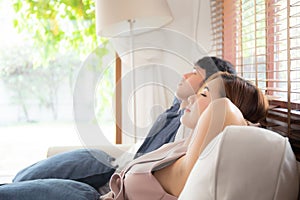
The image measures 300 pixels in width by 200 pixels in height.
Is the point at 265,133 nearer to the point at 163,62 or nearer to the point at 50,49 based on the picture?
the point at 163,62

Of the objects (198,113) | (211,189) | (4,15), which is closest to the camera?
(211,189)

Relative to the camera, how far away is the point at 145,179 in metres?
1.45

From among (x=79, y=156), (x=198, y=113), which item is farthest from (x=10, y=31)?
(x=198, y=113)

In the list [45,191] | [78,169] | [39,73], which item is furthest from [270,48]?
[39,73]

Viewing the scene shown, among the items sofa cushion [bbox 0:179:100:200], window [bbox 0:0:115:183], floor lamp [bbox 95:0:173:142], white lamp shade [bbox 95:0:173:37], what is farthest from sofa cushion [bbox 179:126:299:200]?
window [bbox 0:0:115:183]

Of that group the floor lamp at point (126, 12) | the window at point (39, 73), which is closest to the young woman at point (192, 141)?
the floor lamp at point (126, 12)

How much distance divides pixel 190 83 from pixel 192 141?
49 cm

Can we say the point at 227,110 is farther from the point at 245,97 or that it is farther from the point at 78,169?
the point at 78,169

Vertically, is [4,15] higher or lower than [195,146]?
higher

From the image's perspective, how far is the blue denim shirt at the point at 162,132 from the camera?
207cm

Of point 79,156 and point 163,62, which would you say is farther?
point 163,62

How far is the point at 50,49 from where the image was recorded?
3.88m

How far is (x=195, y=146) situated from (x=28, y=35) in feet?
9.37

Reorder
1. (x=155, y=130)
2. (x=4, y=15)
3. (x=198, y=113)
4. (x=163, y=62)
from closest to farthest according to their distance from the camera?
(x=198, y=113), (x=155, y=130), (x=163, y=62), (x=4, y=15)
